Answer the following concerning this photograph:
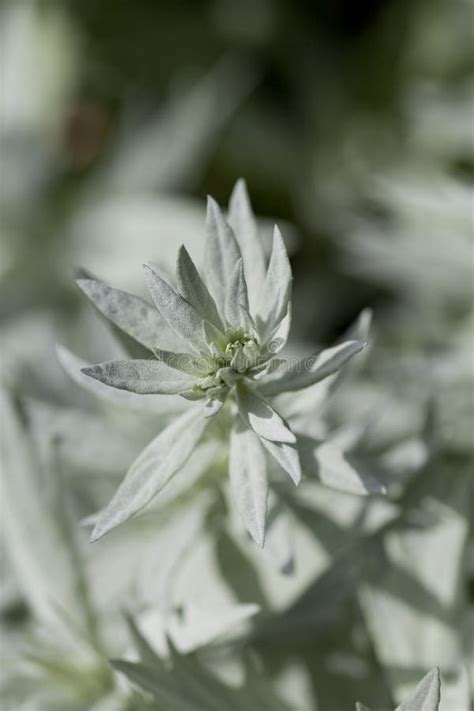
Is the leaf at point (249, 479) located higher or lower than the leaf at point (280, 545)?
higher

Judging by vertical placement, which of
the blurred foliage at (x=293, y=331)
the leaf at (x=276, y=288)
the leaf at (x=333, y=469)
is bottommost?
the blurred foliage at (x=293, y=331)

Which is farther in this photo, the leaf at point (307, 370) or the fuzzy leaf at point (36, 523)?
the fuzzy leaf at point (36, 523)

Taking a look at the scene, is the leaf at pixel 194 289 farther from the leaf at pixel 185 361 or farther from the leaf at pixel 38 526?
the leaf at pixel 38 526

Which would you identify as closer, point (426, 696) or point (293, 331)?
point (426, 696)

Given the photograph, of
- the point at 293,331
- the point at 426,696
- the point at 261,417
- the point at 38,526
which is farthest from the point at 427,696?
the point at 293,331

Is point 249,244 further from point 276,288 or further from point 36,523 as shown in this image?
point 36,523

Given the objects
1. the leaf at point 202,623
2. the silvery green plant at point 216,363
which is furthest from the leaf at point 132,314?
the leaf at point 202,623
